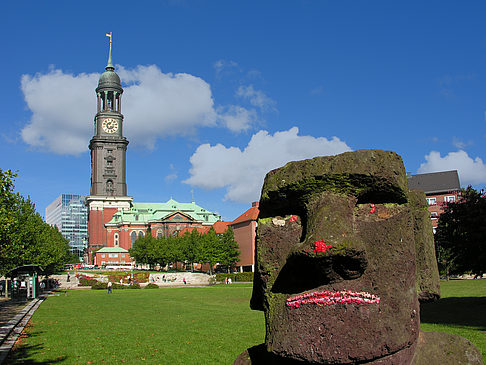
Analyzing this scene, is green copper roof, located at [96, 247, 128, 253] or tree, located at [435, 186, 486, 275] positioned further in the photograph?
green copper roof, located at [96, 247, 128, 253]

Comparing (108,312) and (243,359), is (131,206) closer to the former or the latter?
(108,312)

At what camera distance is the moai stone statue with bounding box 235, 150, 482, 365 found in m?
3.57

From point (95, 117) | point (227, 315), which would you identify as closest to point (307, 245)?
point (227, 315)

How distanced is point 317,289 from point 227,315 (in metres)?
19.0

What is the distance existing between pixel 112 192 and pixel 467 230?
10919cm

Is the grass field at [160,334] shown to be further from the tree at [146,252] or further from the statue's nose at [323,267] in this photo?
the tree at [146,252]

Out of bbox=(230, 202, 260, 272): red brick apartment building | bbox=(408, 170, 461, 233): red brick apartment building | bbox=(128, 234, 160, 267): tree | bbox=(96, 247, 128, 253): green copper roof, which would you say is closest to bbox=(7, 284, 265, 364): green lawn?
bbox=(408, 170, 461, 233): red brick apartment building

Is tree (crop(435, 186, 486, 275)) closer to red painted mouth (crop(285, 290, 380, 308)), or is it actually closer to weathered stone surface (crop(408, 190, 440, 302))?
weathered stone surface (crop(408, 190, 440, 302))

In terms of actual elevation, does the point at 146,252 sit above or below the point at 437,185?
below

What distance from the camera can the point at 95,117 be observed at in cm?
12012

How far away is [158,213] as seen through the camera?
404 feet

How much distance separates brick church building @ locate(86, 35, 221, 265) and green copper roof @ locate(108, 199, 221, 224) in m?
0.26

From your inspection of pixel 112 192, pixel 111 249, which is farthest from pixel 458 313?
pixel 112 192

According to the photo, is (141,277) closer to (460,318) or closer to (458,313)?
(458,313)
